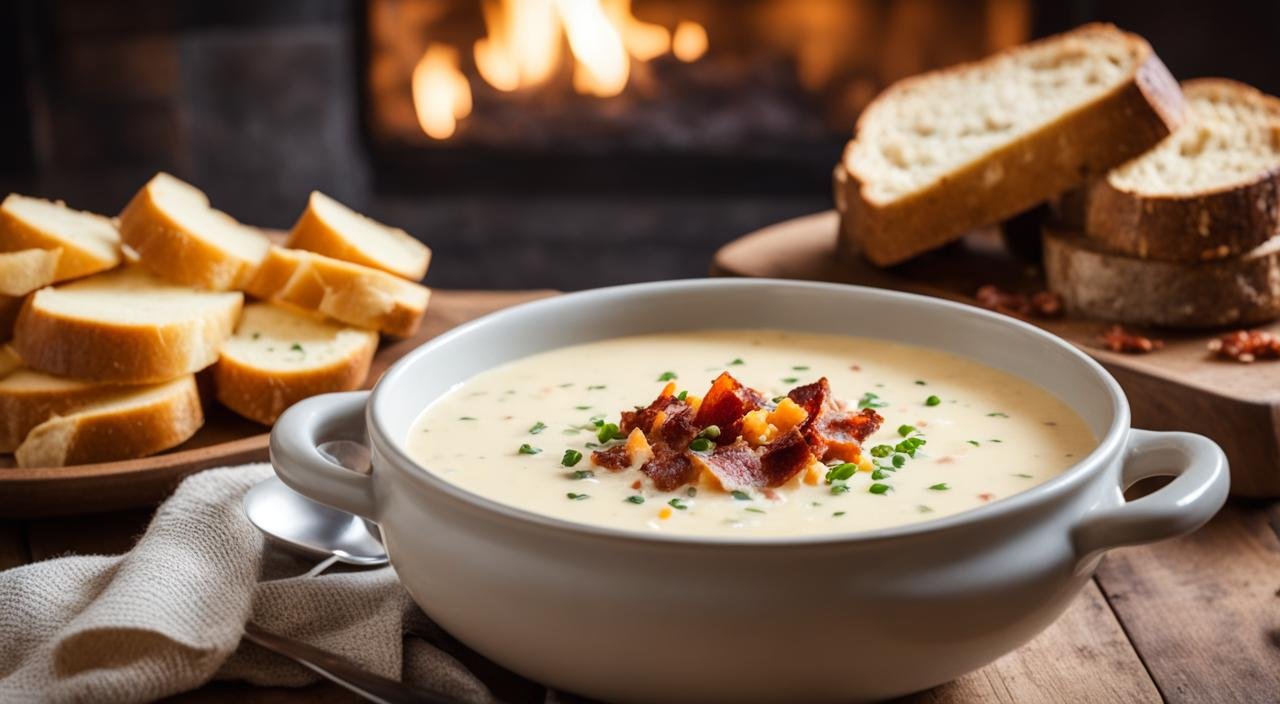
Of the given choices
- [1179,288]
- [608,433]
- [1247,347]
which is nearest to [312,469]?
[608,433]

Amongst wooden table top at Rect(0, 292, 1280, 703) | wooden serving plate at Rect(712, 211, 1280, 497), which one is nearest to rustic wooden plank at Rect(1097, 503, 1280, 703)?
wooden table top at Rect(0, 292, 1280, 703)

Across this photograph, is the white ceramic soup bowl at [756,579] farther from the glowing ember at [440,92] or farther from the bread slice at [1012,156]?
the glowing ember at [440,92]

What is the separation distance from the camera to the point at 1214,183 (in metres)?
2.68

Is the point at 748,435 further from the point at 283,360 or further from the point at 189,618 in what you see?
the point at 283,360

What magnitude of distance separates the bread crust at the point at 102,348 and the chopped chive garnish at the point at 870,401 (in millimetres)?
1141

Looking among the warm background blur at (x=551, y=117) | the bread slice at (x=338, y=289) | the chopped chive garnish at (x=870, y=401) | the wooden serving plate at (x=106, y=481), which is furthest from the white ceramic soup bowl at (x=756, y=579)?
the warm background blur at (x=551, y=117)

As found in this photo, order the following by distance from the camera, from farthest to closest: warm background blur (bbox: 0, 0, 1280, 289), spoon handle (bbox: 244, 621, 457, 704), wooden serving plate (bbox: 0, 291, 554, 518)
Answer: warm background blur (bbox: 0, 0, 1280, 289) < wooden serving plate (bbox: 0, 291, 554, 518) < spoon handle (bbox: 244, 621, 457, 704)

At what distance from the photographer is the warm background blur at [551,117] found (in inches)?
187

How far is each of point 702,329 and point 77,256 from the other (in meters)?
1.17

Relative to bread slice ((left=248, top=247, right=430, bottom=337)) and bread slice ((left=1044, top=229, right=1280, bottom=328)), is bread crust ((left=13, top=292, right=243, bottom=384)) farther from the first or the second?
bread slice ((left=1044, top=229, right=1280, bottom=328))

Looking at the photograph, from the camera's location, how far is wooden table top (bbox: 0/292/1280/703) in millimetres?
1500

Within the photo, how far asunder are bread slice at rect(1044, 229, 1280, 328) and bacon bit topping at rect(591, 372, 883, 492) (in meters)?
1.09

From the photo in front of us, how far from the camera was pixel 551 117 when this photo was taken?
16.4 ft

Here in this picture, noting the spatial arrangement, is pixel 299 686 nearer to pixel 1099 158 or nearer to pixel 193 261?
pixel 193 261
